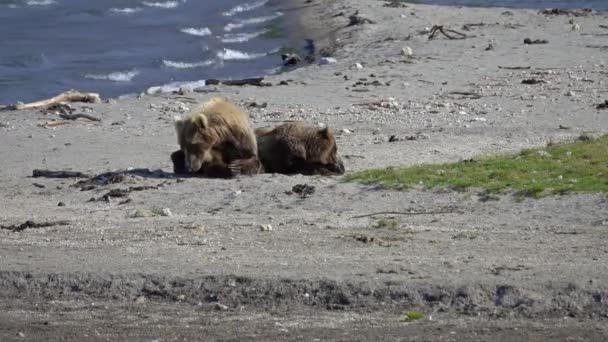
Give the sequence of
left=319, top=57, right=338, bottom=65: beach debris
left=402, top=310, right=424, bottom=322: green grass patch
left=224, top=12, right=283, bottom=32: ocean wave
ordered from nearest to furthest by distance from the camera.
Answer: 1. left=402, top=310, right=424, bottom=322: green grass patch
2. left=319, top=57, right=338, bottom=65: beach debris
3. left=224, top=12, right=283, bottom=32: ocean wave

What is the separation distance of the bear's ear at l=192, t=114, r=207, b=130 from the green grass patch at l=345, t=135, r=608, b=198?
176cm

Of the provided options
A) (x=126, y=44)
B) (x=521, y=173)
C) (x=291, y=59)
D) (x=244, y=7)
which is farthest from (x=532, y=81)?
(x=244, y=7)

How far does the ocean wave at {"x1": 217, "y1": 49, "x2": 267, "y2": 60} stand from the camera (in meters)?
32.9

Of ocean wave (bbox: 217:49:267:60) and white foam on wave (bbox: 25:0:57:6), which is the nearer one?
ocean wave (bbox: 217:49:267:60)

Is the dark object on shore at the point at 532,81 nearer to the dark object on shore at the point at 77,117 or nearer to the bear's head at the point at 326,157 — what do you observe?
the dark object on shore at the point at 77,117

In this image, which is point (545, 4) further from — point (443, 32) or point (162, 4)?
point (162, 4)

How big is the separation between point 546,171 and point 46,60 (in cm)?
2209

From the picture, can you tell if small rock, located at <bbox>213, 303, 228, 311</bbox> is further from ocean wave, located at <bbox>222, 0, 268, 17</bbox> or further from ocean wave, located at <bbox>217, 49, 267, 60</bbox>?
ocean wave, located at <bbox>222, 0, 268, 17</bbox>

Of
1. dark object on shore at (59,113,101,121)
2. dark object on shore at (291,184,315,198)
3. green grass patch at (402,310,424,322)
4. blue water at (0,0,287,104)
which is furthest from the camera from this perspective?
blue water at (0,0,287,104)

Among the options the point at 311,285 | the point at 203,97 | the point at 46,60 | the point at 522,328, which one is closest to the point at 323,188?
the point at 311,285

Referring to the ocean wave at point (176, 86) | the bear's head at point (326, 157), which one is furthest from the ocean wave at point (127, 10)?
the bear's head at point (326, 157)

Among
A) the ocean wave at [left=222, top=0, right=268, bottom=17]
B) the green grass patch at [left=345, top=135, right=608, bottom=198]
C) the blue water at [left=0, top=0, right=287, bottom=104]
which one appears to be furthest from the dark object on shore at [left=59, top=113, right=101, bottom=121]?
the ocean wave at [left=222, top=0, right=268, bottom=17]

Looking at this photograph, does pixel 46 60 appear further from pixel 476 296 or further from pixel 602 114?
pixel 476 296

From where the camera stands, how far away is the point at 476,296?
9.18m
